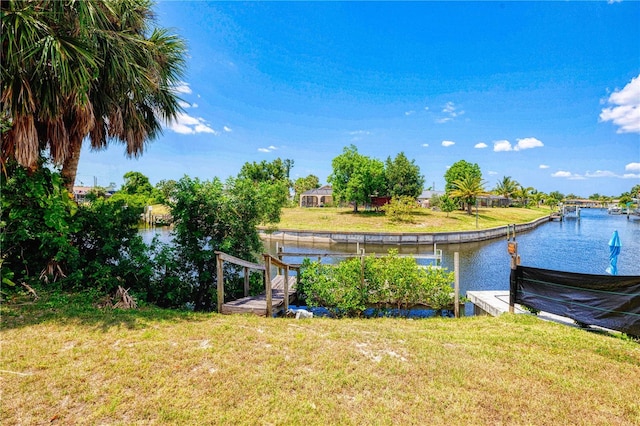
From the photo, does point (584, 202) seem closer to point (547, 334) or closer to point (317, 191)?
point (317, 191)

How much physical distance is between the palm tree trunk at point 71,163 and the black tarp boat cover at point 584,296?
958 centimetres

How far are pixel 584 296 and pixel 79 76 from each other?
367 inches

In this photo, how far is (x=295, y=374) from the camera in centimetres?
329

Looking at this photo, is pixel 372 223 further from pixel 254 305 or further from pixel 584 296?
pixel 584 296

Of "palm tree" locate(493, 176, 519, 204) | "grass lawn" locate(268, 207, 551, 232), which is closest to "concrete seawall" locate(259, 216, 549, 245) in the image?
A: "grass lawn" locate(268, 207, 551, 232)

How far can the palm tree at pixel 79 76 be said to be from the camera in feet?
14.5

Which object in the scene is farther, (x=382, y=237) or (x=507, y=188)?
(x=507, y=188)

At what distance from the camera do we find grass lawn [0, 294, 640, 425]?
266 cm

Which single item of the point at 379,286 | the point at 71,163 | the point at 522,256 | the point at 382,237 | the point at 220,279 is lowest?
the point at 522,256

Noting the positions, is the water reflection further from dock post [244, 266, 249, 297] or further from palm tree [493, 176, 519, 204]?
palm tree [493, 176, 519, 204]

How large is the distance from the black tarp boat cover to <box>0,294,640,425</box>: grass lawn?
38 cm

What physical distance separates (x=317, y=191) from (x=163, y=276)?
153 ft

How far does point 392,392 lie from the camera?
3002 mm

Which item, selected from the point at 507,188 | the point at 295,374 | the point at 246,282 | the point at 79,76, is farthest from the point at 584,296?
the point at 507,188
